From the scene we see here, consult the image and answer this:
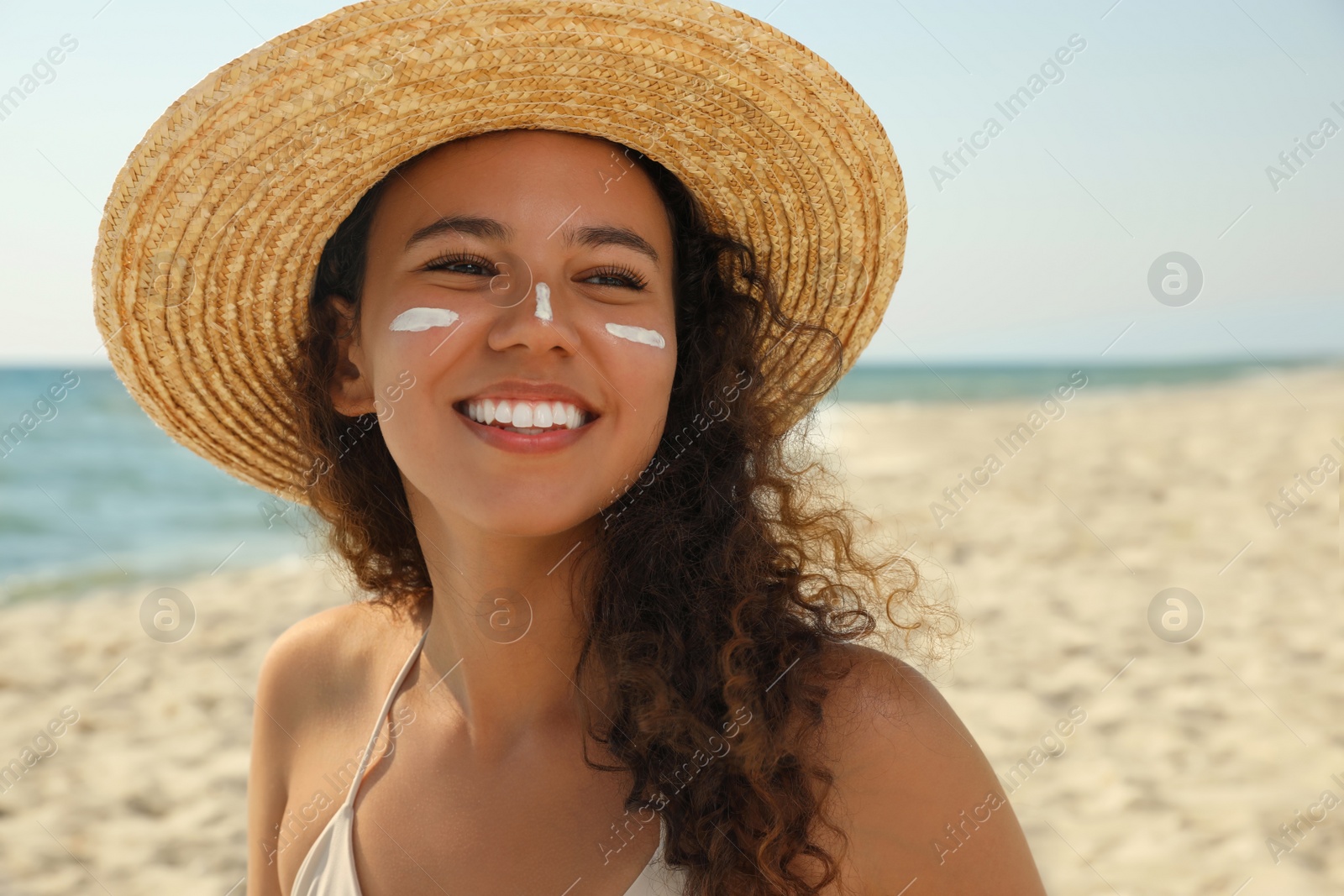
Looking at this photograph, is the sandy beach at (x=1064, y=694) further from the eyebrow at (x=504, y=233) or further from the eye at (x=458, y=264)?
the eye at (x=458, y=264)

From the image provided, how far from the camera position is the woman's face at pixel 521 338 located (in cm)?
181

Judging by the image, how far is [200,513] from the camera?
570 inches

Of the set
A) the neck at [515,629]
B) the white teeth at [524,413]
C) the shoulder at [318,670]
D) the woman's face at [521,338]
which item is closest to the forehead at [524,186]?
the woman's face at [521,338]

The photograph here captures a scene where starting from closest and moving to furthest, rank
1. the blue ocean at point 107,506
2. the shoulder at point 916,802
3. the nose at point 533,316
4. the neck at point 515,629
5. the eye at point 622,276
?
the shoulder at point 916,802, the nose at point 533,316, the eye at point 622,276, the neck at point 515,629, the blue ocean at point 107,506

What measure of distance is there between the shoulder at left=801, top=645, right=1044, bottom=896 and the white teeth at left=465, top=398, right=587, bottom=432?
2.28 ft

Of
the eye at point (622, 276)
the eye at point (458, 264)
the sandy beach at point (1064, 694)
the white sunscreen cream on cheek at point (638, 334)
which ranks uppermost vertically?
the eye at point (622, 276)

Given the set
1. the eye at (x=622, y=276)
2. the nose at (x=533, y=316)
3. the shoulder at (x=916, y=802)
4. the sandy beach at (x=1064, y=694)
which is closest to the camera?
the shoulder at (x=916, y=802)

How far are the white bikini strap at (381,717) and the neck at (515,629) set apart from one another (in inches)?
8.5

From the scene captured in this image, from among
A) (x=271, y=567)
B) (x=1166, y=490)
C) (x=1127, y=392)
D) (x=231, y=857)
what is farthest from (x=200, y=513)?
(x=1127, y=392)

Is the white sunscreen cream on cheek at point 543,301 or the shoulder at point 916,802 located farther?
the white sunscreen cream on cheek at point 543,301

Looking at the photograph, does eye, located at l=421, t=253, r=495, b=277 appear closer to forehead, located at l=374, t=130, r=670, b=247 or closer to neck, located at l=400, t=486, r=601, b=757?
forehead, located at l=374, t=130, r=670, b=247

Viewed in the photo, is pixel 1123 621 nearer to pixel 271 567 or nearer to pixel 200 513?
pixel 271 567

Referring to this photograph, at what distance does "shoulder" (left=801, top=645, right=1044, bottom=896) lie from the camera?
165 cm

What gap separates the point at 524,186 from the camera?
188cm
